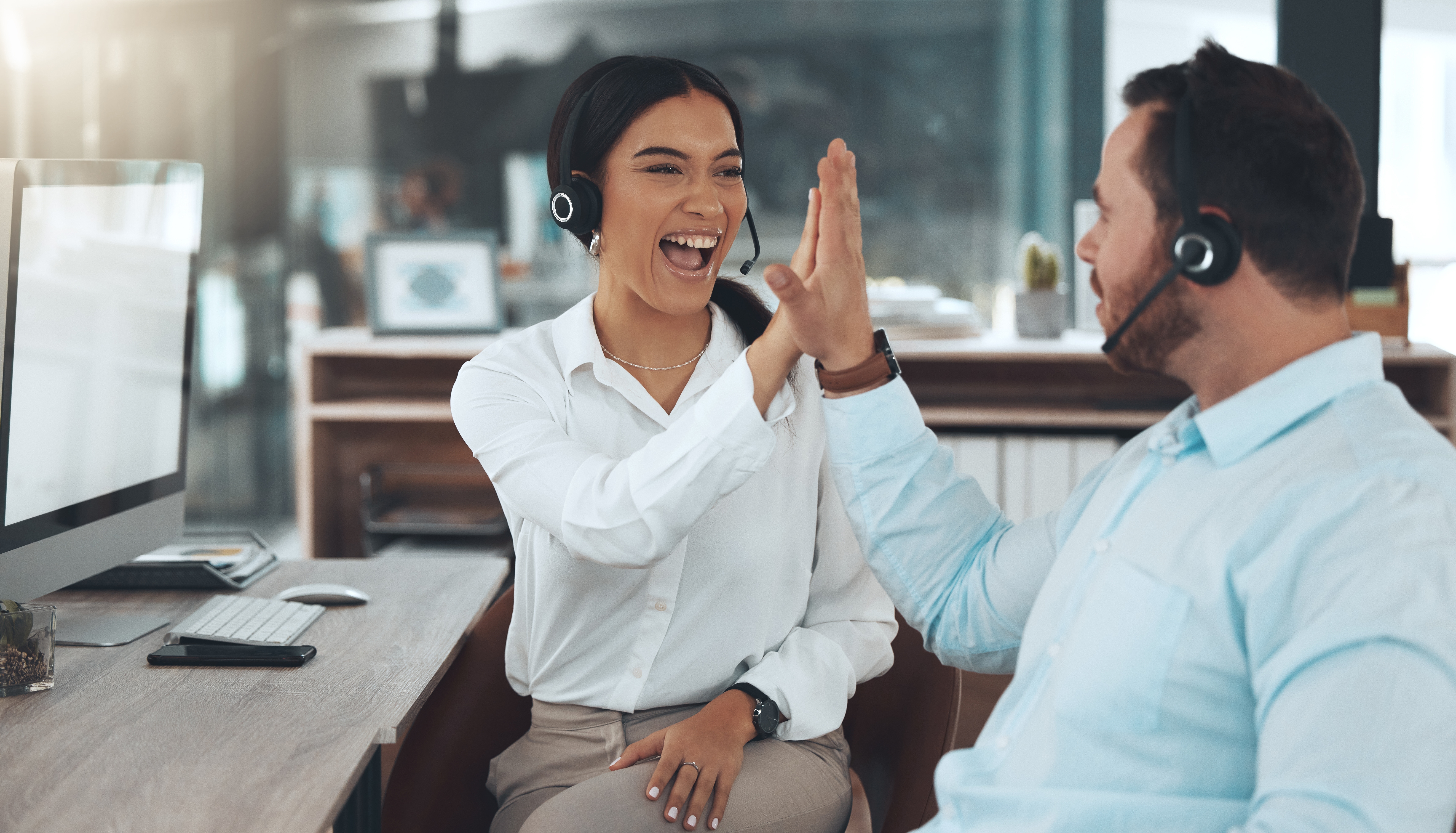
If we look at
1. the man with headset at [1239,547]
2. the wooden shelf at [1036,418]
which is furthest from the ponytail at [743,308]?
the wooden shelf at [1036,418]

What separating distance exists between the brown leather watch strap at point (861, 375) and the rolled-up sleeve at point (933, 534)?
11mm

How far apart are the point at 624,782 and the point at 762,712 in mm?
179

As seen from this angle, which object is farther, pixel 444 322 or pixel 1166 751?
pixel 444 322

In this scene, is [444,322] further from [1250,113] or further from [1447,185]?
[1447,185]

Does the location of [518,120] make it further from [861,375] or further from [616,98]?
[861,375]

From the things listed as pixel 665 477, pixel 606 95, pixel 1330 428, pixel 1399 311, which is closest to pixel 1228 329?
pixel 1330 428

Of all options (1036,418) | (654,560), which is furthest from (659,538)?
(1036,418)

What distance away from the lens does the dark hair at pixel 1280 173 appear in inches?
34.0

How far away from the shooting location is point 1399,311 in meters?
2.80

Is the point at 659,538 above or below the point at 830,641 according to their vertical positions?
above

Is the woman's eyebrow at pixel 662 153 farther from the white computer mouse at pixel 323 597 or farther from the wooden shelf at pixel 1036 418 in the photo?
the wooden shelf at pixel 1036 418

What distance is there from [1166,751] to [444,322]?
8.96 ft

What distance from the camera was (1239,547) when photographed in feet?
2.69

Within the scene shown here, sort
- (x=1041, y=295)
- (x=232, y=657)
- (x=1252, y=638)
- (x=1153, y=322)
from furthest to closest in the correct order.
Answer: (x=1041, y=295) → (x=232, y=657) → (x=1153, y=322) → (x=1252, y=638)
